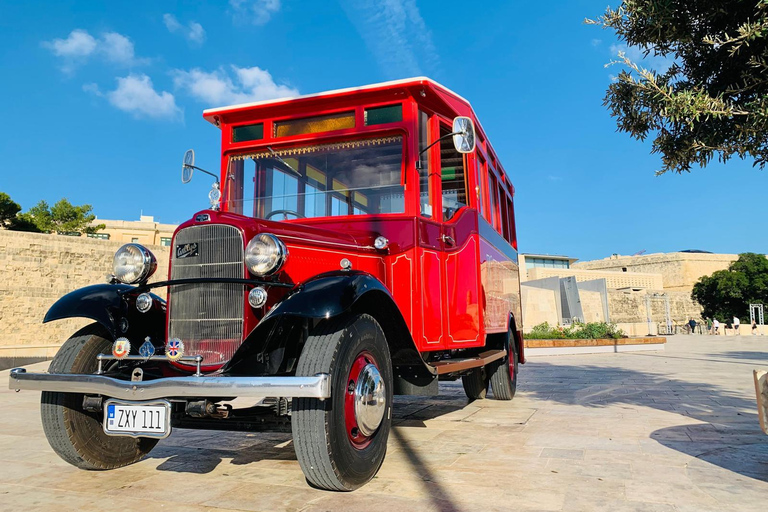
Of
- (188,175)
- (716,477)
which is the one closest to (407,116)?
(188,175)

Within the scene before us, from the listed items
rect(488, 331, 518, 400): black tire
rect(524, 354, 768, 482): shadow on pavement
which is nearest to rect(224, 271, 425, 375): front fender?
rect(524, 354, 768, 482): shadow on pavement

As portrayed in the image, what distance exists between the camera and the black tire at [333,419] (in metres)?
2.92

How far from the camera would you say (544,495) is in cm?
307

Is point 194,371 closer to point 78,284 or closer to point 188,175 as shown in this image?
point 188,175

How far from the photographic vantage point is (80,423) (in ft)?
12.1

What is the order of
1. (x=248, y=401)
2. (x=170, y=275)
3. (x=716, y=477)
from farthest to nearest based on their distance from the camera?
(x=248, y=401)
(x=170, y=275)
(x=716, y=477)

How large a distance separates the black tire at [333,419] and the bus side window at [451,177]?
213 cm

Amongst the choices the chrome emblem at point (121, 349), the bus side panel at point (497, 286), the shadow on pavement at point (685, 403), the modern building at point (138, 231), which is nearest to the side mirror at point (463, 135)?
the bus side panel at point (497, 286)

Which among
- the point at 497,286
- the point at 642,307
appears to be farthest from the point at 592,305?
the point at 497,286

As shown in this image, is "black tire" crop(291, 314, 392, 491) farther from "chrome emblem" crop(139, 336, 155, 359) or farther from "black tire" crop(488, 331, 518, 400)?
"black tire" crop(488, 331, 518, 400)

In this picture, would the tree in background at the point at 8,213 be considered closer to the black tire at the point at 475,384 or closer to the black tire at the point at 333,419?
the black tire at the point at 475,384

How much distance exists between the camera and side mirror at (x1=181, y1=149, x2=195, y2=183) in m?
4.66

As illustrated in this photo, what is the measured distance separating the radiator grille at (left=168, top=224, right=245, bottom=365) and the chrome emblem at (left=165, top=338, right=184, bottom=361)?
10cm

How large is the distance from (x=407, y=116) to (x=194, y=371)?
261 cm
